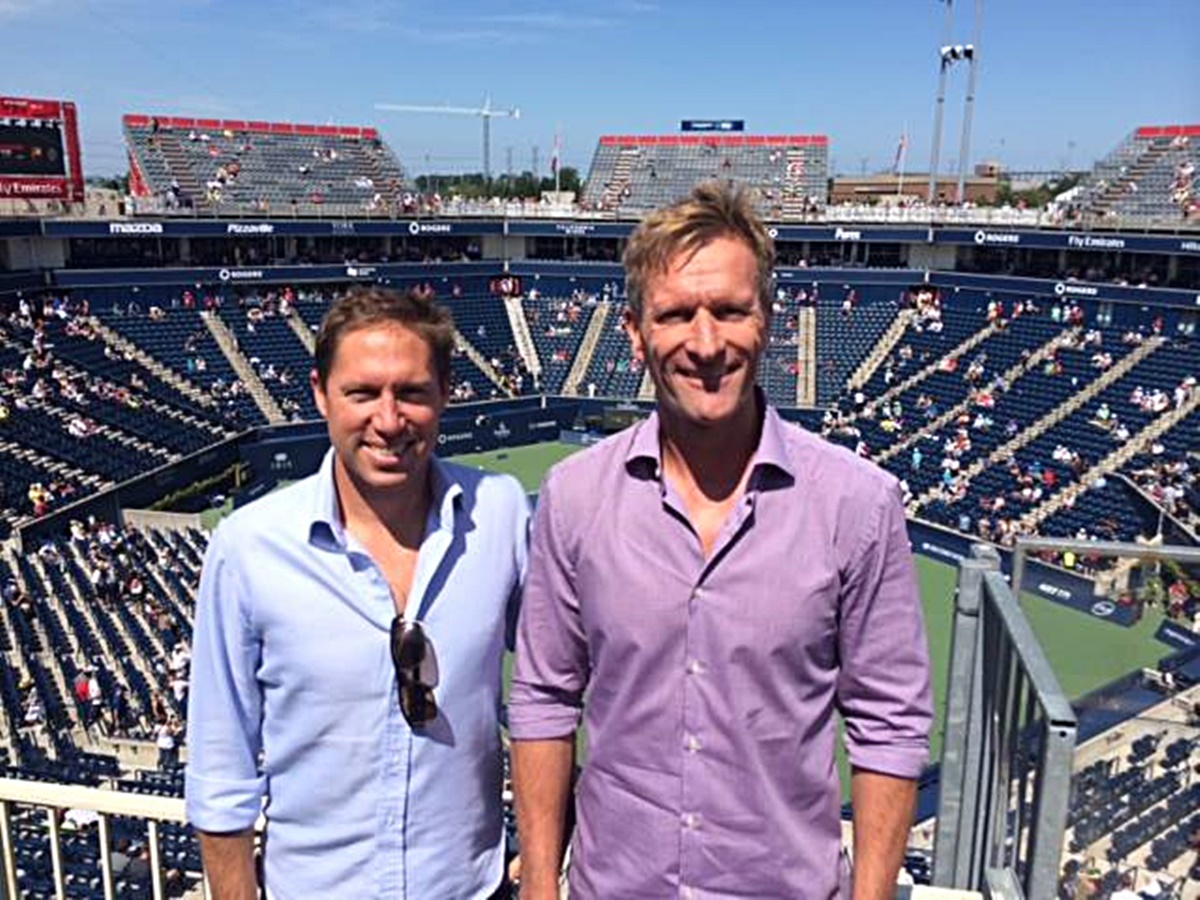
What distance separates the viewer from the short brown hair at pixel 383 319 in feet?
8.35

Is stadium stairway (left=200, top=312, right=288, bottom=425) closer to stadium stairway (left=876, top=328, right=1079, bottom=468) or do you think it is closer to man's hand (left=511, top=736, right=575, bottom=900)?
stadium stairway (left=876, top=328, right=1079, bottom=468)

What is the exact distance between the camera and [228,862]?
8.52 ft

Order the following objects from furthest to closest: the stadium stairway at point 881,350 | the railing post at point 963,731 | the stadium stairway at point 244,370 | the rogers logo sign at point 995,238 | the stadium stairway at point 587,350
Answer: the stadium stairway at point 587,350, the rogers logo sign at point 995,238, the stadium stairway at point 881,350, the stadium stairway at point 244,370, the railing post at point 963,731

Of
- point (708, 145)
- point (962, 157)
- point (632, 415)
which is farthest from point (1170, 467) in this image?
point (708, 145)

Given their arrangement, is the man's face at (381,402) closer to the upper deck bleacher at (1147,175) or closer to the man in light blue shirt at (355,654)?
the man in light blue shirt at (355,654)

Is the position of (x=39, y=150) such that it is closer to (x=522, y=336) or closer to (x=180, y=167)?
(x=180, y=167)

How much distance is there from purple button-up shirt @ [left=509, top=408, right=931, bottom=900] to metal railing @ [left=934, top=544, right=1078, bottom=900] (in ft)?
0.92

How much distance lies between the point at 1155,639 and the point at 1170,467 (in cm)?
2354

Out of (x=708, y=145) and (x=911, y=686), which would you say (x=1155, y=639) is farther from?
(x=708, y=145)

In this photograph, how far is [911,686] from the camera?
225 cm

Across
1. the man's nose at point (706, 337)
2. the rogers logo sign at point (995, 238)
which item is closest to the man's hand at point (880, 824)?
the man's nose at point (706, 337)

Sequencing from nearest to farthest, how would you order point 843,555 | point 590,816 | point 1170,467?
1. point 843,555
2. point 590,816
3. point 1170,467

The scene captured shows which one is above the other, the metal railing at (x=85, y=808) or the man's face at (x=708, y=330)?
the man's face at (x=708, y=330)

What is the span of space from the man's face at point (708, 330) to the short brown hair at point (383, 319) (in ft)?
2.02
